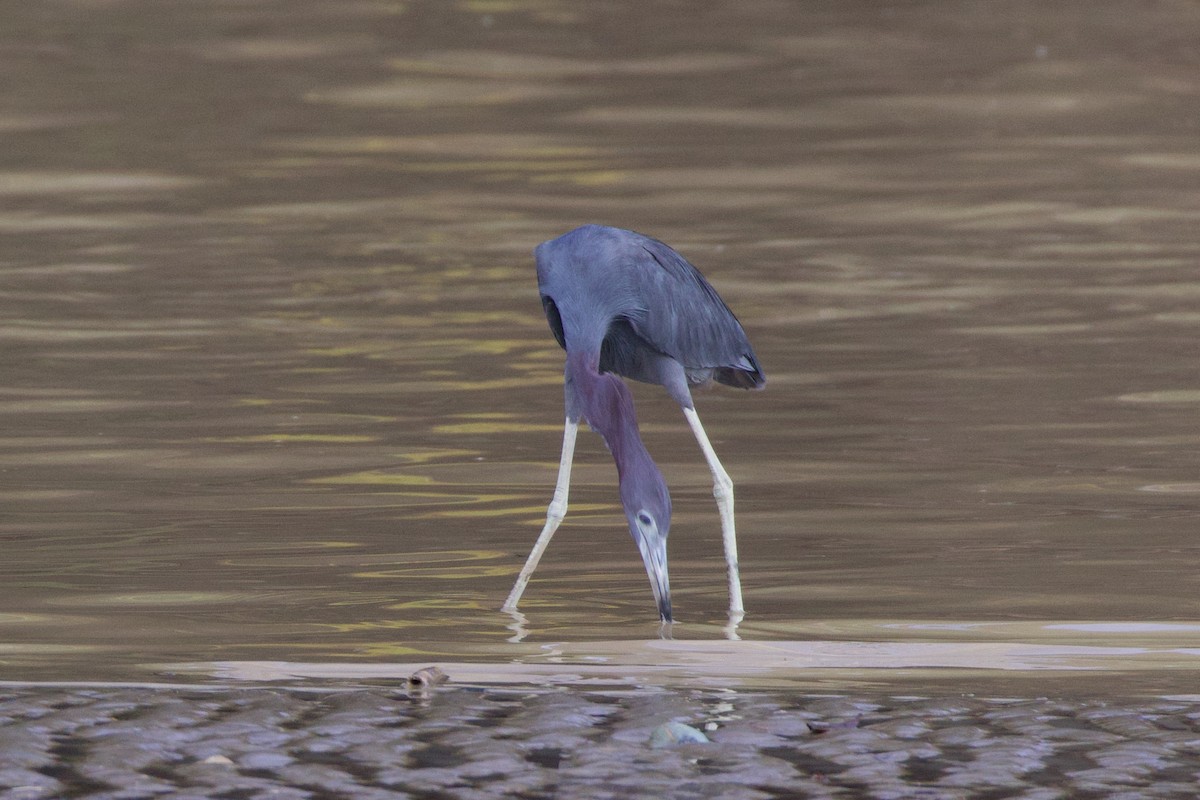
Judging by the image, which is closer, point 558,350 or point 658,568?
point 658,568

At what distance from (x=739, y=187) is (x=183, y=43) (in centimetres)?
690

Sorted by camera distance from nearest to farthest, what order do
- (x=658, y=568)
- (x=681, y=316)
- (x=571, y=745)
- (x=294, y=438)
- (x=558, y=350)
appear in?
(x=571, y=745), (x=658, y=568), (x=681, y=316), (x=294, y=438), (x=558, y=350)

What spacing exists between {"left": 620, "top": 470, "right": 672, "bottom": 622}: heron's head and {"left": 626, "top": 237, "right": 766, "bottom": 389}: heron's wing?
28.5 inches

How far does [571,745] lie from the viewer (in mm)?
4809

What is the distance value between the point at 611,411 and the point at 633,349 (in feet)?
2.41

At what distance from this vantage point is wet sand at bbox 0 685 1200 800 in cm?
448

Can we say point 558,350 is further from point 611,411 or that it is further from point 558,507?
point 611,411

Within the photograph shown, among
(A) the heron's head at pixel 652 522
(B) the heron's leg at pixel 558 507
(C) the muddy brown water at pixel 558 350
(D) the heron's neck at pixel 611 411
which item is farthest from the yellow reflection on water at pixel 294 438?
(A) the heron's head at pixel 652 522

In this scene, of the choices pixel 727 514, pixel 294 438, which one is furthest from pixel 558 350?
pixel 727 514

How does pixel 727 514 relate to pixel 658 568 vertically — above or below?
above

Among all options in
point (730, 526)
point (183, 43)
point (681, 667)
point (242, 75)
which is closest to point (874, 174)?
point (242, 75)

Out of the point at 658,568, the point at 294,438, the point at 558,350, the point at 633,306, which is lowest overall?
the point at 658,568

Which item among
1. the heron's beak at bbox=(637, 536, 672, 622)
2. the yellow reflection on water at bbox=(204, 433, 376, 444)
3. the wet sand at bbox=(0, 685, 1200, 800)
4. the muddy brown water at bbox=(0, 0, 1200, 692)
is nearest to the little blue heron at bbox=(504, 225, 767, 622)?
the heron's beak at bbox=(637, 536, 672, 622)

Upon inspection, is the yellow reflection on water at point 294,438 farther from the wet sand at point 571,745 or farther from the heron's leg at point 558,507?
the wet sand at point 571,745
